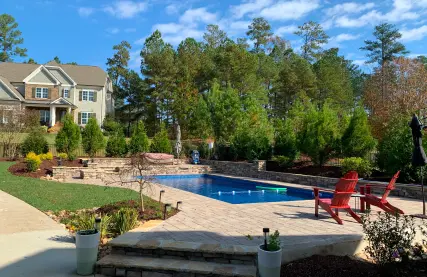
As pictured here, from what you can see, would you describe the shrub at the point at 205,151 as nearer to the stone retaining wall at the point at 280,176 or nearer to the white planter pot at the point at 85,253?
the stone retaining wall at the point at 280,176

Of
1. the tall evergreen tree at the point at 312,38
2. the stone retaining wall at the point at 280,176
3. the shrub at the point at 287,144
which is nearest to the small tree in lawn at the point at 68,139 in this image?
the stone retaining wall at the point at 280,176

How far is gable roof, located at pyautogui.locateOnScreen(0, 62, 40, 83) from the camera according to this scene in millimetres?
35781

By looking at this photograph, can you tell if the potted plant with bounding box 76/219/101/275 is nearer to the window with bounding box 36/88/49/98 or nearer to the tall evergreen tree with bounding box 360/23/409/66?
the window with bounding box 36/88/49/98

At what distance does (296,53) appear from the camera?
141ft

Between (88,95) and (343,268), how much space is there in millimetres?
36418

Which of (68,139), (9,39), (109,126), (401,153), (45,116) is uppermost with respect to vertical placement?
(9,39)

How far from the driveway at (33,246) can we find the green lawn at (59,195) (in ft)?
2.30

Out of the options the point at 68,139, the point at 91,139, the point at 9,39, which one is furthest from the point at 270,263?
the point at 9,39

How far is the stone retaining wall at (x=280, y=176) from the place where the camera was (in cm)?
1078

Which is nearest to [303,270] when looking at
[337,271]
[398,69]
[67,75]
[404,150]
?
[337,271]

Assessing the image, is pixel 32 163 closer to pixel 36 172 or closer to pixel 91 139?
pixel 36 172

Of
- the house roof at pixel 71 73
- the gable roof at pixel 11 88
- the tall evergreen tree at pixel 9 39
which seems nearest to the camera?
the gable roof at pixel 11 88

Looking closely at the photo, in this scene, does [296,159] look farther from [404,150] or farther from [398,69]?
[398,69]

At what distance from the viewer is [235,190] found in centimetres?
1505
